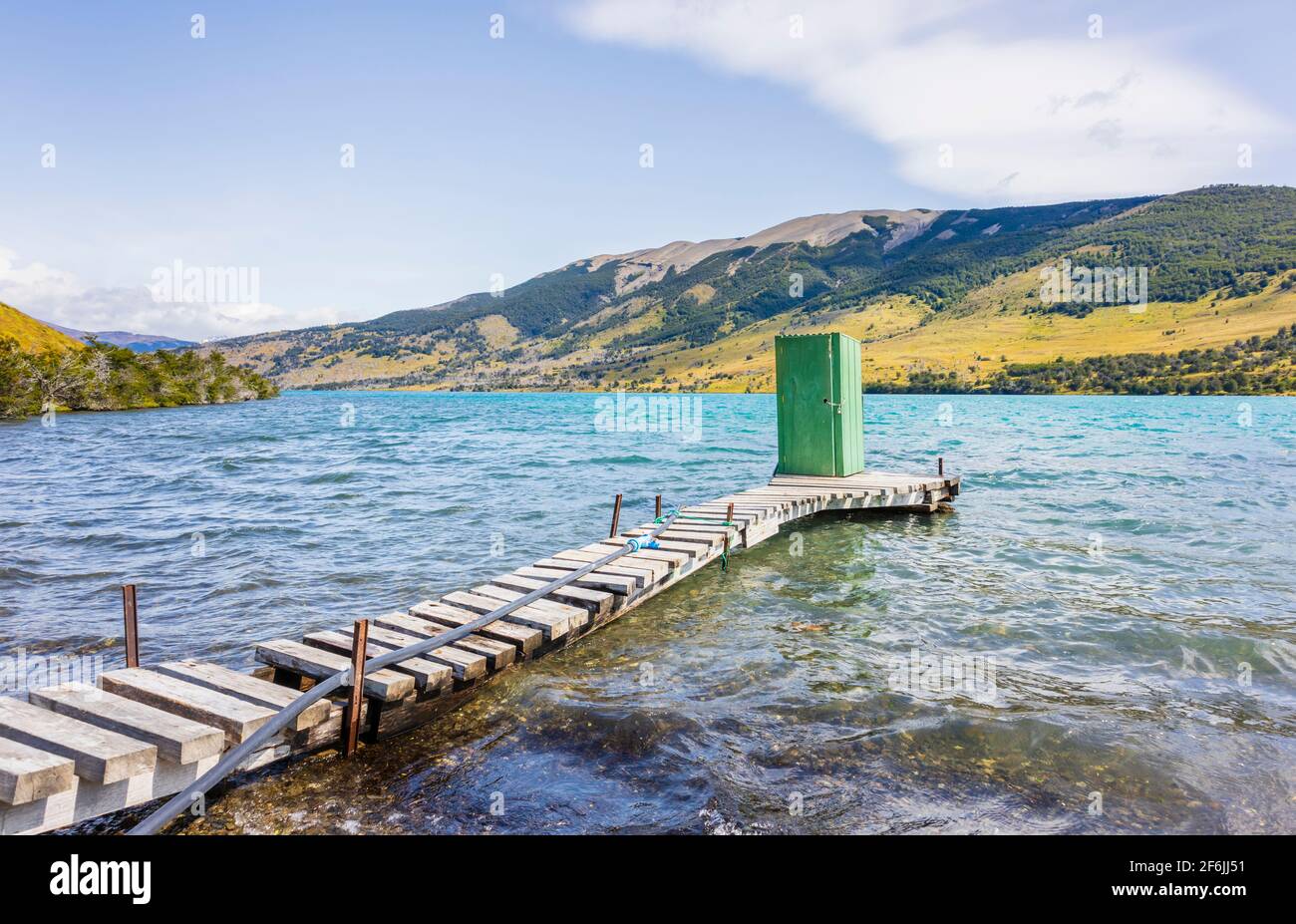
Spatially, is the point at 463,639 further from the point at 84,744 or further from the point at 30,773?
the point at 30,773

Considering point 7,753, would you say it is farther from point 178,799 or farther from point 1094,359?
point 1094,359

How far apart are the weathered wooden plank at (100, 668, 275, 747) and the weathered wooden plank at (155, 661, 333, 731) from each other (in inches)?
5.0

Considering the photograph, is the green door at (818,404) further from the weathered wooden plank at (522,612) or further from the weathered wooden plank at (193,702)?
the weathered wooden plank at (193,702)

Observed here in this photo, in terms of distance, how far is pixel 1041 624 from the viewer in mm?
10438

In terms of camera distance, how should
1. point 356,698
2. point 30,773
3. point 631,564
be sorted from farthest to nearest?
point 631,564 → point 356,698 → point 30,773

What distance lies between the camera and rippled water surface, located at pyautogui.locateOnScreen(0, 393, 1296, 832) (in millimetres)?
5945

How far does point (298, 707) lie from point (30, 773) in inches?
72.2

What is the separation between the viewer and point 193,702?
599cm

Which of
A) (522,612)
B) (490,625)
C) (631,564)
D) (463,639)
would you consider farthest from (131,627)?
(631,564)

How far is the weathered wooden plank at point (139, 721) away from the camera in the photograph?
5.33 metres

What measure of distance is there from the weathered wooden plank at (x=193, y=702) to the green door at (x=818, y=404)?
14.8 m

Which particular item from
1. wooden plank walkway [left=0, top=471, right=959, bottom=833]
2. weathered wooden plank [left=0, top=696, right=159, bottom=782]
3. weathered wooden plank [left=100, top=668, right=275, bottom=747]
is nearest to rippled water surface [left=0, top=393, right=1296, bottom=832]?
wooden plank walkway [left=0, top=471, right=959, bottom=833]

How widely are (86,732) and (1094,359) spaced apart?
162 metres
